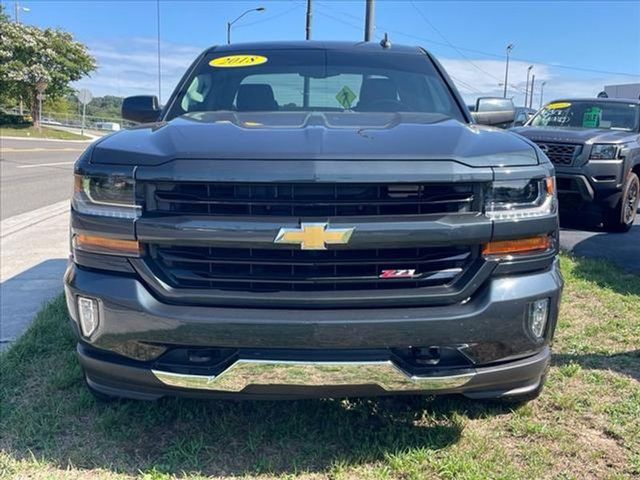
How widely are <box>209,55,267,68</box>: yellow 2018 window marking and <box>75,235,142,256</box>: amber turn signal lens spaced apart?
6.42ft

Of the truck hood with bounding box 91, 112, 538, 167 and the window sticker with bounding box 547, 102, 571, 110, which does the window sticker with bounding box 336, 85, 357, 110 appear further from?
the window sticker with bounding box 547, 102, 571, 110

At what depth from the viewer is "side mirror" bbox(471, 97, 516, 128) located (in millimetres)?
3988

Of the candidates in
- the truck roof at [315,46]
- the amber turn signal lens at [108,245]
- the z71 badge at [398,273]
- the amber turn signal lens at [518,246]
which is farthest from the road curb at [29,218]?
the amber turn signal lens at [518,246]

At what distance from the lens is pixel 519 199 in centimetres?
241

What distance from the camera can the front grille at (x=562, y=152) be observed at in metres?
8.30

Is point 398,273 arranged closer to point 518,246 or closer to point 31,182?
point 518,246

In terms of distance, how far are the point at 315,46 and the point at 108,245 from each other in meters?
2.34

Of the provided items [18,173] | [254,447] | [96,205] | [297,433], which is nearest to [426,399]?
[297,433]

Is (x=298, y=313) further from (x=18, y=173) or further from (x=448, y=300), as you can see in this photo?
(x=18, y=173)

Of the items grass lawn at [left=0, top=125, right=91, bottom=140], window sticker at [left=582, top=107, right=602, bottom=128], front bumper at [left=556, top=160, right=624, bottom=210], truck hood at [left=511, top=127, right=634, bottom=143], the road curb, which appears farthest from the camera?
grass lawn at [left=0, top=125, right=91, bottom=140]

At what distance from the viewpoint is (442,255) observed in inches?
93.7

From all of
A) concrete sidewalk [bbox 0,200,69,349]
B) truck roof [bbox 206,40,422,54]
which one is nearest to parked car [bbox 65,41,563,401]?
truck roof [bbox 206,40,422,54]

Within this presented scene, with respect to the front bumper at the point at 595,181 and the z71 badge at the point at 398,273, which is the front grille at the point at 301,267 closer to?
the z71 badge at the point at 398,273

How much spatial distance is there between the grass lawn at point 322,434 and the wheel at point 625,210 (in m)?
5.52
